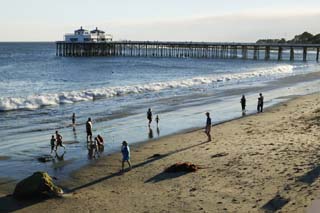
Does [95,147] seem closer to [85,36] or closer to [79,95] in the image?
[79,95]

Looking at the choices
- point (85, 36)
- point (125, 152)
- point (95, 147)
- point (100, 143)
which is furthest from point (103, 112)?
point (85, 36)

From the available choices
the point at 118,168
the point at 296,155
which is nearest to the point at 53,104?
the point at 118,168

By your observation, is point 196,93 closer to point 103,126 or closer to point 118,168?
point 103,126

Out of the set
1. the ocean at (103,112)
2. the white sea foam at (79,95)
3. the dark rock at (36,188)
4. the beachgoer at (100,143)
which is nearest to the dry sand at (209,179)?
the dark rock at (36,188)

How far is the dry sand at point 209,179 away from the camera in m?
11.3

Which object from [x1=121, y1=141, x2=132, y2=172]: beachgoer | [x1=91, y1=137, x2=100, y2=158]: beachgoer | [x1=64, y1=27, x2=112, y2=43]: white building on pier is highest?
[x1=64, y1=27, x2=112, y2=43]: white building on pier

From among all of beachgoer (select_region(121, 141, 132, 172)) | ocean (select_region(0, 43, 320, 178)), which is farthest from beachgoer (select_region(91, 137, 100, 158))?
beachgoer (select_region(121, 141, 132, 172))

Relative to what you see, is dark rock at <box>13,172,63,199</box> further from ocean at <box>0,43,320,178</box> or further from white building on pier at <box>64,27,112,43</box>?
white building on pier at <box>64,27,112,43</box>

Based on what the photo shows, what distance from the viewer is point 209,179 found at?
13.0 m

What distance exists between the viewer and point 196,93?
37.5 meters

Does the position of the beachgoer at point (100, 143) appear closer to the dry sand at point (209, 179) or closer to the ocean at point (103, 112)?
the ocean at point (103, 112)

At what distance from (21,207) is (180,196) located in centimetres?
373

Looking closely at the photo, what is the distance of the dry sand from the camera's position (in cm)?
1130

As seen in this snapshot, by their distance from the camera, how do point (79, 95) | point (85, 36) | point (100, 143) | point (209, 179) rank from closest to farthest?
point (209, 179)
point (100, 143)
point (79, 95)
point (85, 36)
